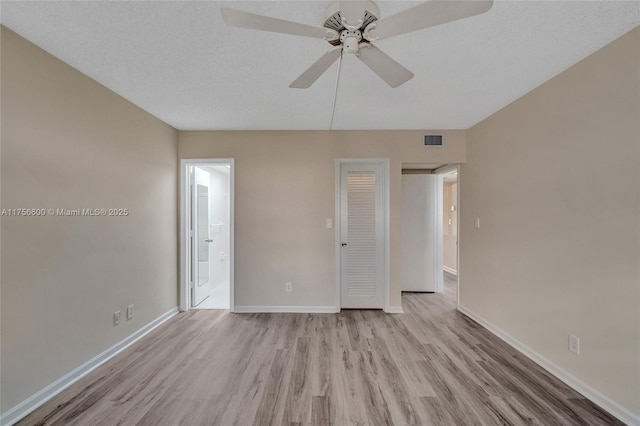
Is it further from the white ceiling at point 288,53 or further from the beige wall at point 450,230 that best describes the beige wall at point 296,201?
the beige wall at point 450,230

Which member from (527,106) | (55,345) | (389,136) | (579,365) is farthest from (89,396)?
(527,106)

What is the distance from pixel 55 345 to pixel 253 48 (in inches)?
101

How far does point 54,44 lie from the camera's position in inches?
69.5

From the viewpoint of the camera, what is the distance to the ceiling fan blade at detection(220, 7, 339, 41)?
45.2 inches

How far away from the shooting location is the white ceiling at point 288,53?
4.87ft

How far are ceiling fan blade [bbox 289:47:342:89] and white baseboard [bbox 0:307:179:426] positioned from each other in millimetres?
2746

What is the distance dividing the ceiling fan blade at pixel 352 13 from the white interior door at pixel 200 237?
3061 mm

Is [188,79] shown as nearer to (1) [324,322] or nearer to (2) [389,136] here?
(2) [389,136]

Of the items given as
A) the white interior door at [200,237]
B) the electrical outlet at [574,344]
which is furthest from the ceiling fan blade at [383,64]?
the white interior door at [200,237]

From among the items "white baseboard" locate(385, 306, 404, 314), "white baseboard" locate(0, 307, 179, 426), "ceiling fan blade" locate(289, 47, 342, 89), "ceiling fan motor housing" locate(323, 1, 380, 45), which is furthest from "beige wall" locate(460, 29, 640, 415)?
"white baseboard" locate(0, 307, 179, 426)

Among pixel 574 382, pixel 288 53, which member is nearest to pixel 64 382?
pixel 288 53

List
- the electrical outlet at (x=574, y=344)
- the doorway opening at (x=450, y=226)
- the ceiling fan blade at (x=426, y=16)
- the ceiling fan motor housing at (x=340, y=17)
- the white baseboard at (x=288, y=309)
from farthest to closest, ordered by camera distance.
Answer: the doorway opening at (x=450, y=226), the white baseboard at (x=288, y=309), the electrical outlet at (x=574, y=344), the ceiling fan motor housing at (x=340, y=17), the ceiling fan blade at (x=426, y=16)

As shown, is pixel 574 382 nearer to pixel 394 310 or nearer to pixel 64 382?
pixel 394 310

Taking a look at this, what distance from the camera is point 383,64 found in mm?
1538
